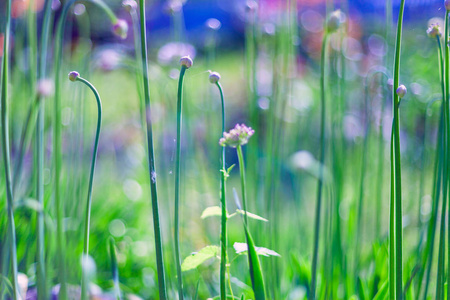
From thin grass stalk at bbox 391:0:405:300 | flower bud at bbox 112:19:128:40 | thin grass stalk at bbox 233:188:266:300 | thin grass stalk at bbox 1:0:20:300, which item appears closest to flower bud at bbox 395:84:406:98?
thin grass stalk at bbox 391:0:405:300

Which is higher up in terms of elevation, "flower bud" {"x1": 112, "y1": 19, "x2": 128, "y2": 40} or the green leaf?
"flower bud" {"x1": 112, "y1": 19, "x2": 128, "y2": 40}

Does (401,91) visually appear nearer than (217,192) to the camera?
Yes

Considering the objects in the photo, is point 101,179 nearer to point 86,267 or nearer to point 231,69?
point 86,267

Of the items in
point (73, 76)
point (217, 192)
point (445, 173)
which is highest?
point (73, 76)

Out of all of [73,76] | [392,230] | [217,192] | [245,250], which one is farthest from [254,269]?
[217,192]

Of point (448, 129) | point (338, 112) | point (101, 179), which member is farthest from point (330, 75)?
point (101, 179)

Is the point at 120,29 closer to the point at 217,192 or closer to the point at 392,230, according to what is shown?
the point at 392,230

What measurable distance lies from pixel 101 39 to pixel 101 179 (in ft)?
9.85

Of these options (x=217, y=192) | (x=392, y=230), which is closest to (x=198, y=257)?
(x=392, y=230)

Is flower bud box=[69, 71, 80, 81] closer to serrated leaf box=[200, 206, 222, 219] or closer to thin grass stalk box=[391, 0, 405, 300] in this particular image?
serrated leaf box=[200, 206, 222, 219]

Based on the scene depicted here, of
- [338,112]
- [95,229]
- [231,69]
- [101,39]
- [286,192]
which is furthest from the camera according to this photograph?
[231,69]

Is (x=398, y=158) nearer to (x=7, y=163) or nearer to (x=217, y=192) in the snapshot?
(x=7, y=163)

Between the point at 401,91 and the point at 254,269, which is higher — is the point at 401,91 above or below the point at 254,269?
above

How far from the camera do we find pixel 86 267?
41 cm
